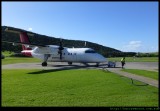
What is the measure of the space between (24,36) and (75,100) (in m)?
36.1

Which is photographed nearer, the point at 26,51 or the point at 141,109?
the point at 141,109

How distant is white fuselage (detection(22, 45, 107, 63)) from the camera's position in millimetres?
35812

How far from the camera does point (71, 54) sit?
3841 cm

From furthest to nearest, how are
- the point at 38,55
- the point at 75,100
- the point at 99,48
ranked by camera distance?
the point at 99,48 → the point at 38,55 → the point at 75,100

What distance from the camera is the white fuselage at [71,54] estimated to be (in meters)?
35.8

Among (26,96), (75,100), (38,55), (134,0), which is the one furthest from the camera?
(38,55)

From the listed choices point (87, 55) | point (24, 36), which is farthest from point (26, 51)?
point (87, 55)

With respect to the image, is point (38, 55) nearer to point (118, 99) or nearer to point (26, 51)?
point (26, 51)

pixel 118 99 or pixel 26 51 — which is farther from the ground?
pixel 26 51

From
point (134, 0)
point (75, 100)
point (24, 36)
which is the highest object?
point (24, 36)

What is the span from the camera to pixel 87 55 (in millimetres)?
36188

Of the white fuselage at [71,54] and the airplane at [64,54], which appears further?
the airplane at [64,54]

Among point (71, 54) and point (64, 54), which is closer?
point (71, 54)

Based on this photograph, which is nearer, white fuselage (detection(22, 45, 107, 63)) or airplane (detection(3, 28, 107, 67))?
white fuselage (detection(22, 45, 107, 63))
